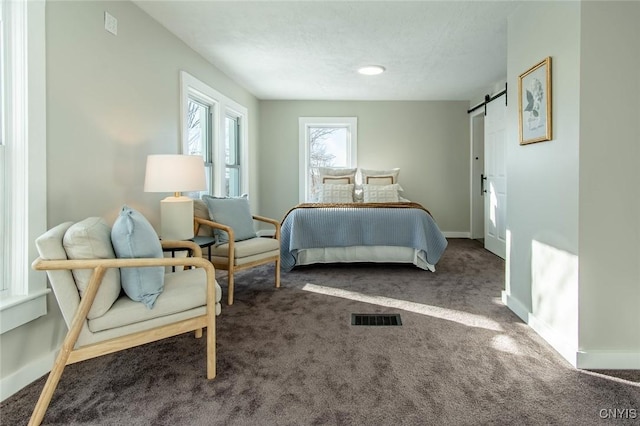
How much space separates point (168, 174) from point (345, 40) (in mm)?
2130

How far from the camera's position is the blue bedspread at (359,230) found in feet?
13.8

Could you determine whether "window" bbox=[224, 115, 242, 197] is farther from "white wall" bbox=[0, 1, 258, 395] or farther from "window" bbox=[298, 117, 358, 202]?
"white wall" bbox=[0, 1, 258, 395]

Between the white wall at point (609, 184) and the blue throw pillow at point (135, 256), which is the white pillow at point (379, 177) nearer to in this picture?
the white wall at point (609, 184)

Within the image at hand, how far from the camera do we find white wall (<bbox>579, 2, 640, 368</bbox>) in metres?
2.01

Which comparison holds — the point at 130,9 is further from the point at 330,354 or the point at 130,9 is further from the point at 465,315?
the point at 465,315

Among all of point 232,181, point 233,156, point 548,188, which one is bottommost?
Answer: point 548,188

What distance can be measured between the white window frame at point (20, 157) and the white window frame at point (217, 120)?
5.64 ft

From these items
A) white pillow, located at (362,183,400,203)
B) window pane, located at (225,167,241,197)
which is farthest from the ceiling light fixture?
window pane, located at (225,167,241,197)

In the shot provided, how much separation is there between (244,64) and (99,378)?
3.61 meters

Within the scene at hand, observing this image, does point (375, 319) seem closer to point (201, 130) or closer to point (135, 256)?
point (135, 256)

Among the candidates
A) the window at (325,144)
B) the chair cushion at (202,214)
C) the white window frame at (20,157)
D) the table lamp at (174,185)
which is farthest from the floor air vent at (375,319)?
the window at (325,144)

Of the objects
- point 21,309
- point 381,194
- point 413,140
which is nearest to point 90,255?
point 21,309

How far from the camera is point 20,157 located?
6.36 feet

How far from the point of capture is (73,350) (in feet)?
5.37
